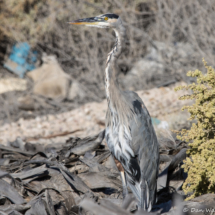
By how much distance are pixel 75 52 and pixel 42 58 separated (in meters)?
2.02

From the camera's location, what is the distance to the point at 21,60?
11789 millimetres

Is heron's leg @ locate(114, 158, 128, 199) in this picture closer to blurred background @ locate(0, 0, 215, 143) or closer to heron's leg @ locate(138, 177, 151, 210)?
heron's leg @ locate(138, 177, 151, 210)

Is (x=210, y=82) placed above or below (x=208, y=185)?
above

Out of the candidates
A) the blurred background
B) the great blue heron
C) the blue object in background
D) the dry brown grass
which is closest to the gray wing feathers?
the great blue heron

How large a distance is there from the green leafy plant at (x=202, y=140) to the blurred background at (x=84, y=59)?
4.58 metres

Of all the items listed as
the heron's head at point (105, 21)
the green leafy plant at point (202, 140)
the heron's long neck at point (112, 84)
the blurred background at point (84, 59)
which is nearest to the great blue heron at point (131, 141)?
the heron's long neck at point (112, 84)

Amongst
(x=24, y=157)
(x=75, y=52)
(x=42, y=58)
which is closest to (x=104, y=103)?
(x=75, y=52)

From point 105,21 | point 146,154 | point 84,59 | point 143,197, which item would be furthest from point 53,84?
point 143,197

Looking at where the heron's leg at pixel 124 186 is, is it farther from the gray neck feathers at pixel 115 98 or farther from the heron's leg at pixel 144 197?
the gray neck feathers at pixel 115 98

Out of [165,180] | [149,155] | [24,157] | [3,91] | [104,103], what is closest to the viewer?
[149,155]

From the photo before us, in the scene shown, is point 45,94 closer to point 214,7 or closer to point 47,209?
point 214,7

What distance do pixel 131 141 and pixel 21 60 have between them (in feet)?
31.0

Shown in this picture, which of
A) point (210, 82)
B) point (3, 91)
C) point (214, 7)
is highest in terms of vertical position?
point (214, 7)

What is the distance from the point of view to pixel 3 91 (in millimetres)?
11258
